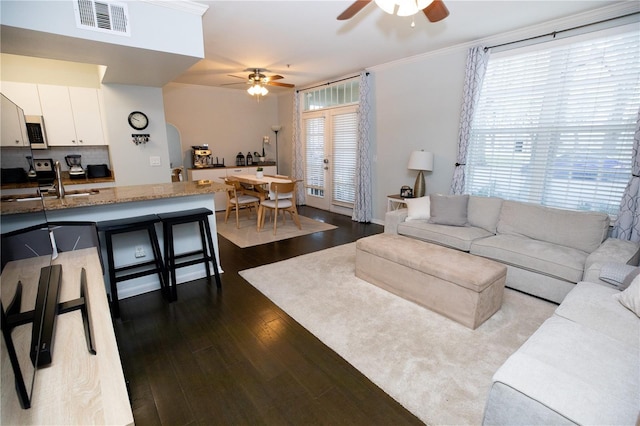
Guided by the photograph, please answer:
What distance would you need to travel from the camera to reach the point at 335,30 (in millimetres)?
3336

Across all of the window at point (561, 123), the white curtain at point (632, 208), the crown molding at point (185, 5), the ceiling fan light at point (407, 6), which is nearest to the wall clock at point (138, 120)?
the crown molding at point (185, 5)

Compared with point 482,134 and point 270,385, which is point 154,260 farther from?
point 482,134

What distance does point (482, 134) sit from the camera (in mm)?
3855

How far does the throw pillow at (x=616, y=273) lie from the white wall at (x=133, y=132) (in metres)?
5.21

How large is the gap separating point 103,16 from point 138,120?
7.02 ft

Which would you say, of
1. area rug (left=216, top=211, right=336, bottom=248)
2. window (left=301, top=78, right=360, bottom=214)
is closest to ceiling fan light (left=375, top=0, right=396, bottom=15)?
area rug (left=216, top=211, right=336, bottom=248)

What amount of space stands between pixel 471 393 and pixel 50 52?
4.24m

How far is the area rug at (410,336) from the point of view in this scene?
172 centimetres

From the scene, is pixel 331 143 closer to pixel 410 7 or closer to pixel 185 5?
pixel 185 5

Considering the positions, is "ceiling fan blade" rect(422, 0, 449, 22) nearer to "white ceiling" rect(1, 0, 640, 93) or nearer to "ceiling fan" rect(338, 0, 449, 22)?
"ceiling fan" rect(338, 0, 449, 22)

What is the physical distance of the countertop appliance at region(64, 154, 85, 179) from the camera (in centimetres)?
433

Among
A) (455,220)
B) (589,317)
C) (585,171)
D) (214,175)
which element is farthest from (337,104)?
(589,317)

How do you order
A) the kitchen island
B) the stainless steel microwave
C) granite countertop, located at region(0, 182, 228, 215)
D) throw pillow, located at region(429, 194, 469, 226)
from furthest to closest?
1. the stainless steel microwave
2. throw pillow, located at region(429, 194, 469, 226)
3. the kitchen island
4. granite countertop, located at region(0, 182, 228, 215)

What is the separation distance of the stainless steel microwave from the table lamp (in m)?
5.10
